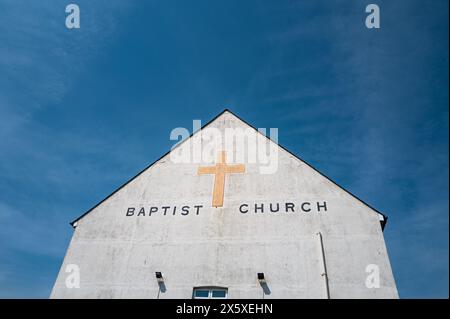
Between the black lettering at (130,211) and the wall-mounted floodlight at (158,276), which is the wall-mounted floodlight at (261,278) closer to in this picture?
the wall-mounted floodlight at (158,276)

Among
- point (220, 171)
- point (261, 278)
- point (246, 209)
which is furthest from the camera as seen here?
point (220, 171)

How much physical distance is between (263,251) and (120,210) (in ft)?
21.6

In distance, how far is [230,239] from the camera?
11.2 m

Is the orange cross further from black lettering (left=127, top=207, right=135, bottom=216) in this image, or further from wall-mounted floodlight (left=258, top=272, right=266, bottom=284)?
wall-mounted floodlight (left=258, top=272, right=266, bottom=284)

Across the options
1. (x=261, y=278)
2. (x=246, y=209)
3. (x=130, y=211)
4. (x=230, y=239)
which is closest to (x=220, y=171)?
(x=246, y=209)

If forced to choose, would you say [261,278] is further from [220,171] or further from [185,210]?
[220,171]

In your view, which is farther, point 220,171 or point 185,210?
point 220,171

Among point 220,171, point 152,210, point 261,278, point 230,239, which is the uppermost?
point 220,171

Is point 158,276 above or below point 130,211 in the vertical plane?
below

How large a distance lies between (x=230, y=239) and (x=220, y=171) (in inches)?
136
